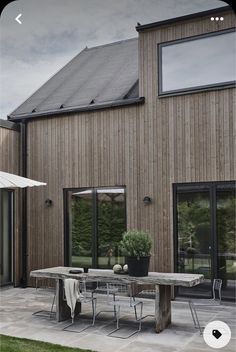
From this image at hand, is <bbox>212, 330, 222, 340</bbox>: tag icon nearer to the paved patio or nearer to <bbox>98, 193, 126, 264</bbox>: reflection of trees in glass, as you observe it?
the paved patio

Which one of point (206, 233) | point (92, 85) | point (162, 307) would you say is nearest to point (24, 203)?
point (92, 85)

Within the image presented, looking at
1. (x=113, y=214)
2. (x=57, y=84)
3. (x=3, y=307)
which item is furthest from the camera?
(x=57, y=84)

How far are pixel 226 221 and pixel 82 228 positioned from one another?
8.79ft

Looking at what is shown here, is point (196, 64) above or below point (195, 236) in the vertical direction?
above

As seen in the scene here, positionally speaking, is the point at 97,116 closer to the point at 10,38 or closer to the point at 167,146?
the point at 167,146

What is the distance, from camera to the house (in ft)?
21.5

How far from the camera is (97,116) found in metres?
7.66

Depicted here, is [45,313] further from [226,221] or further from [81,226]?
[226,221]

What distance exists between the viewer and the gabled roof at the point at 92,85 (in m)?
7.89

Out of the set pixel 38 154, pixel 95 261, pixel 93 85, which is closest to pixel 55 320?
pixel 95 261

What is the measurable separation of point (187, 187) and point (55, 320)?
9.54 feet

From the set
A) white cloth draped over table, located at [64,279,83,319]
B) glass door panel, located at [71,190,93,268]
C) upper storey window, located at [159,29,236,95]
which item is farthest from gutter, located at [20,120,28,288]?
white cloth draped over table, located at [64,279,83,319]

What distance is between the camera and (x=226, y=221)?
21.3 feet

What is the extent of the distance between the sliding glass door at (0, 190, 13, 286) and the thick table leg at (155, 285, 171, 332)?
377cm
